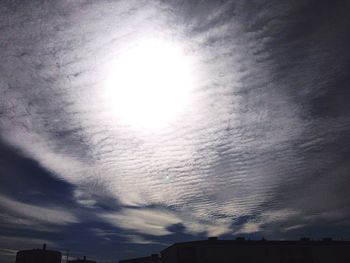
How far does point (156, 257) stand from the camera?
52.8 m

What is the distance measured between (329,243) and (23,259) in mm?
49368

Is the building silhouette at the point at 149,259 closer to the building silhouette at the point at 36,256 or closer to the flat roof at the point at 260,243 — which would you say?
the building silhouette at the point at 36,256

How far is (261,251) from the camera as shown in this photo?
3506cm

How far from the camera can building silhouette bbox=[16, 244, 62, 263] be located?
47.6m

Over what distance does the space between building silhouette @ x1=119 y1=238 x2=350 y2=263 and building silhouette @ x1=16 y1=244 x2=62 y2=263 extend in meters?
27.4

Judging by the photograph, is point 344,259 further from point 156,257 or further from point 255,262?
point 156,257

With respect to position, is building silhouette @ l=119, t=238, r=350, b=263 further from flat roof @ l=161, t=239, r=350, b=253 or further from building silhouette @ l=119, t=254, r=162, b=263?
building silhouette @ l=119, t=254, r=162, b=263

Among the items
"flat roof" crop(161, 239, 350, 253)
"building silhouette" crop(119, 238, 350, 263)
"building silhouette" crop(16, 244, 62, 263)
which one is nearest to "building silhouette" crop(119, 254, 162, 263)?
"building silhouette" crop(16, 244, 62, 263)

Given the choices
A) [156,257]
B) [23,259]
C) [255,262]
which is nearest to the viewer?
[255,262]

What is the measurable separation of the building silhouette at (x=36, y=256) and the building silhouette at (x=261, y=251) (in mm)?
27404

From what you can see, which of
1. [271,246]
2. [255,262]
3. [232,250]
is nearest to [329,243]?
[271,246]

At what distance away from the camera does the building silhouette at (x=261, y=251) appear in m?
34.7

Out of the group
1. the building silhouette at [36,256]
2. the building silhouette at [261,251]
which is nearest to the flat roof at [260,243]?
the building silhouette at [261,251]

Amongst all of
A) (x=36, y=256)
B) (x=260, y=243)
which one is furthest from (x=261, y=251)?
(x=36, y=256)
